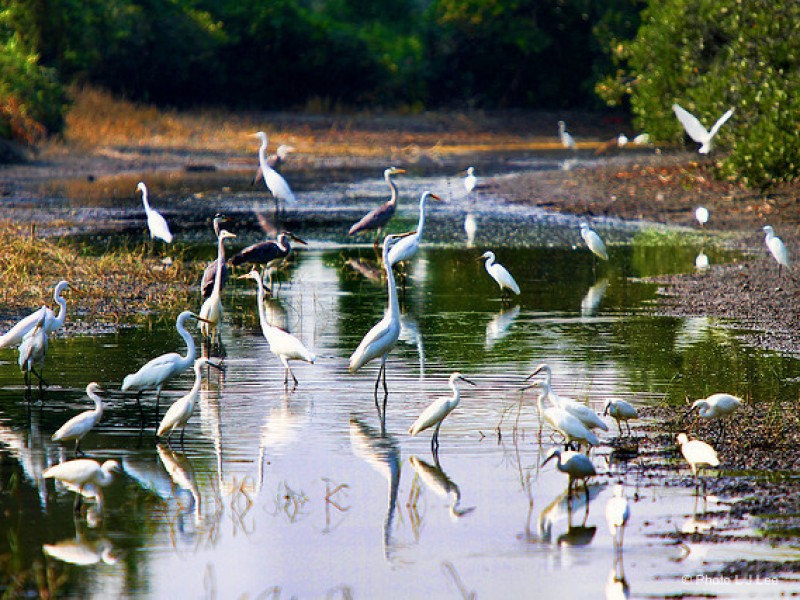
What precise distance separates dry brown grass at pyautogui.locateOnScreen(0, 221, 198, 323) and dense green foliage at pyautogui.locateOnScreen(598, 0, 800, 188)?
11.5 m

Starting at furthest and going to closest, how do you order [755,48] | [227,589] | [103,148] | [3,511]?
[103,148] < [755,48] < [3,511] < [227,589]

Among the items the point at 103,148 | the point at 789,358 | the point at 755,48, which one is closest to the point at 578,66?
the point at 103,148

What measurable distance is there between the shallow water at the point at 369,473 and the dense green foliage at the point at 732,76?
981 centimetres

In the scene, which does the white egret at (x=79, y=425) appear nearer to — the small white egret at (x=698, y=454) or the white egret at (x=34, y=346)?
the white egret at (x=34, y=346)

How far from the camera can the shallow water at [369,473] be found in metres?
6.80

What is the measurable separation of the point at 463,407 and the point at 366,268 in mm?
9120

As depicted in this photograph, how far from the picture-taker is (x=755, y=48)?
27.0 metres

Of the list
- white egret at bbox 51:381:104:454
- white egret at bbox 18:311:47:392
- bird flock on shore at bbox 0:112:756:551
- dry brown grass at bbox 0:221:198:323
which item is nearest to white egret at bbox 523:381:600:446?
bird flock on shore at bbox 0:112:756:551

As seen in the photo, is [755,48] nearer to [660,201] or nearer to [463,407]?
[660,201]

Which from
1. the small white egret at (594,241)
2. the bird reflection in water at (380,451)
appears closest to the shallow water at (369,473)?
the bird reflection in water at (380,451)

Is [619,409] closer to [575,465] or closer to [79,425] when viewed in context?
[575,465]

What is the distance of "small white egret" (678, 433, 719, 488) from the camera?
7.86m

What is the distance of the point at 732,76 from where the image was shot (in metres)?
26.8

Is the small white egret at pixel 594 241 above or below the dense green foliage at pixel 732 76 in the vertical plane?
below
